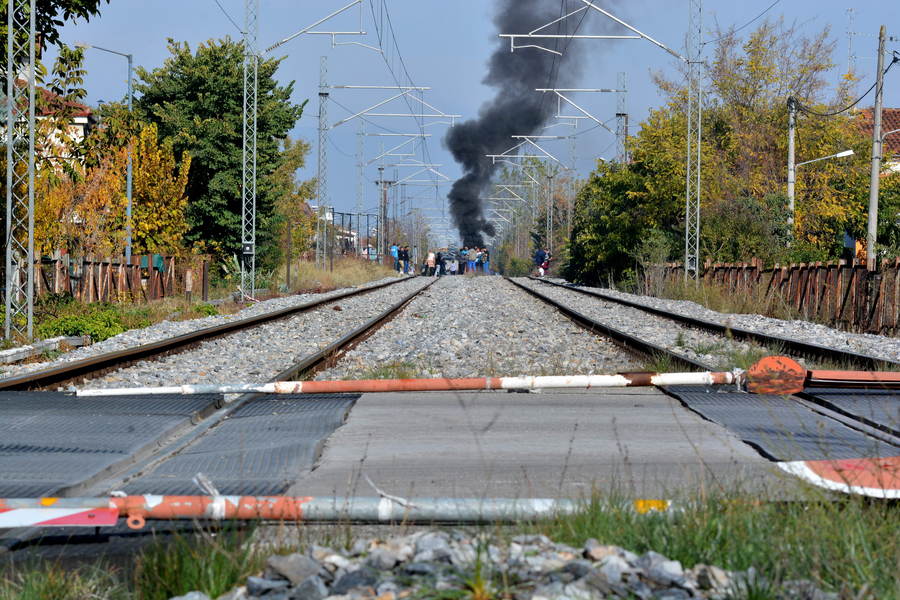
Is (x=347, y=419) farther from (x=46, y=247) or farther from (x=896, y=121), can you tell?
(x=896, y=121)

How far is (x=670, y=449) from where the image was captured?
579cm

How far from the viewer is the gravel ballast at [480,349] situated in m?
11.5

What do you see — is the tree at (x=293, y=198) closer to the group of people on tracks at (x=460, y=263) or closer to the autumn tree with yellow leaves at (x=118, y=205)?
the autumn tree with yellow leaves at (x=118, y=205)

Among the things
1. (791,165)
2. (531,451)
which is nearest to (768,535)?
(531,451)

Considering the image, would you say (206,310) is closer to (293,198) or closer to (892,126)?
(293,198)

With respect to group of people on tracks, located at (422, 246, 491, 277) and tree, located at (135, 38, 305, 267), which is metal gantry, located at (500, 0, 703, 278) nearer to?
tree, located at (135, 38, 305, 267)

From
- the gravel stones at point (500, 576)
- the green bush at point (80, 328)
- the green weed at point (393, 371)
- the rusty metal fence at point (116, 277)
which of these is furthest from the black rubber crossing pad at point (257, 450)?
the rusty metal fence at point (116, 277)

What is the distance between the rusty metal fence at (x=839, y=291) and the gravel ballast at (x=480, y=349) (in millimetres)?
5322

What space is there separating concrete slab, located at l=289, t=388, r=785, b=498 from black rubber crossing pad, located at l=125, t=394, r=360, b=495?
148 millimetres

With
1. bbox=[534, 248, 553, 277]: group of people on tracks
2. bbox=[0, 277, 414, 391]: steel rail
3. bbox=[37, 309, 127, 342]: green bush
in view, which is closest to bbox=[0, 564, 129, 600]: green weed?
bbox=[0, 277, 414, 391]: steel rail

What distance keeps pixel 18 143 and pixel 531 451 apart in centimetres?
1474

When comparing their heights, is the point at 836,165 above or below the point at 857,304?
above

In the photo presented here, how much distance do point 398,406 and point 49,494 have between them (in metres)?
3.37

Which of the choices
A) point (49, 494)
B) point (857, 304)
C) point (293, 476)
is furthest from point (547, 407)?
point (857, 304)
